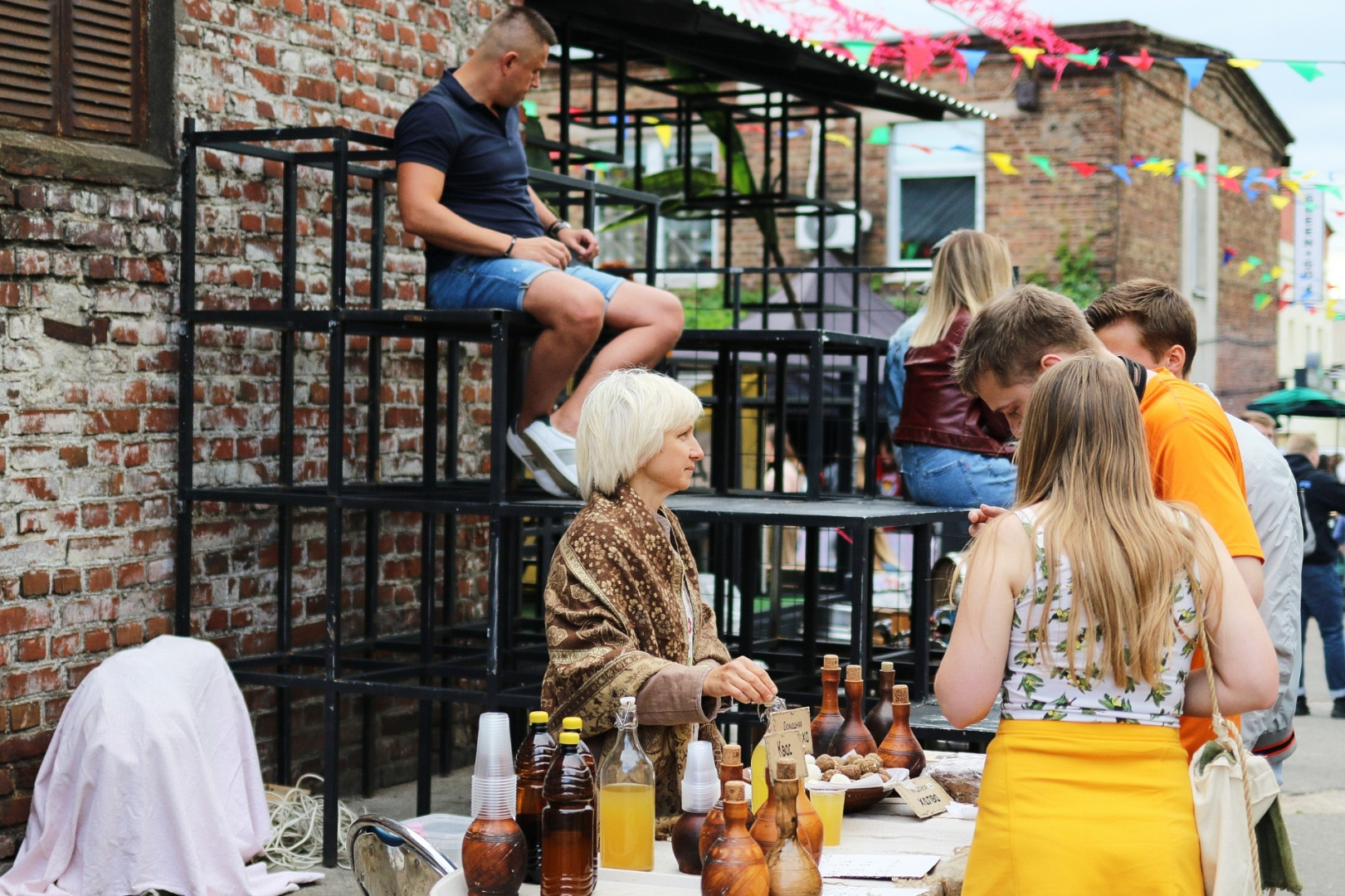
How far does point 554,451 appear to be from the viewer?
198 inches

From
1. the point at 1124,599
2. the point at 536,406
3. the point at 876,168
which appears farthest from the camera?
the point at 876,168

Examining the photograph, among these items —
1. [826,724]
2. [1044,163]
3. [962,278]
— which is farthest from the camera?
[1044,163]

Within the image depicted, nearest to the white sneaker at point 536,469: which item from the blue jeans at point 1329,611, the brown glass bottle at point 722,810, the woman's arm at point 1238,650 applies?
the brown glass bottle at point 722,810

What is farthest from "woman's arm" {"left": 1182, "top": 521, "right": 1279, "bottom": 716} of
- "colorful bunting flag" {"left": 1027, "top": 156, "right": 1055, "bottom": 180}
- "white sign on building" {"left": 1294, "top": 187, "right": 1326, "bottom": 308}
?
"white sign on building" {"left": 1294, "top": 187, "right": 1326, "bottom": 308}

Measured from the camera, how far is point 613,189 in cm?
636

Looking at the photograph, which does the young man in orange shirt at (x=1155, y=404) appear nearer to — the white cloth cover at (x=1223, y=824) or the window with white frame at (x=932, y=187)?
the white cloth cover at (x=1223, y=824)

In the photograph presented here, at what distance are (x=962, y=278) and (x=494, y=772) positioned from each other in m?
3.11

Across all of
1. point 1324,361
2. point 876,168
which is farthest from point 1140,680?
point 1324,361

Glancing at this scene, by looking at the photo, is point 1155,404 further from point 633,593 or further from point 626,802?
point 626,802

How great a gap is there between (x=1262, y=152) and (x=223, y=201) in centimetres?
2208

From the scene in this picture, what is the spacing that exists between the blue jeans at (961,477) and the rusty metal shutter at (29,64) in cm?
322

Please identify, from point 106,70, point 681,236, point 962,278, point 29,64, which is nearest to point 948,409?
point 962,278

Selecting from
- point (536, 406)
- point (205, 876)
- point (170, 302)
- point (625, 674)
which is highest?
point (170, 302)

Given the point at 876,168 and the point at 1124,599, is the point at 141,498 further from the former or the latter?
the point at 876,168
